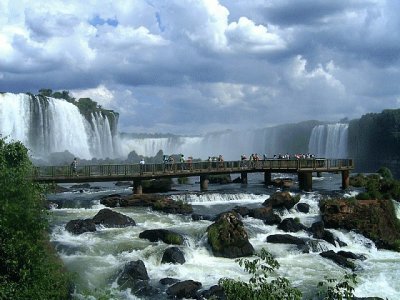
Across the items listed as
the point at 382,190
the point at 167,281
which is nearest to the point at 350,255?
the point at 167,281

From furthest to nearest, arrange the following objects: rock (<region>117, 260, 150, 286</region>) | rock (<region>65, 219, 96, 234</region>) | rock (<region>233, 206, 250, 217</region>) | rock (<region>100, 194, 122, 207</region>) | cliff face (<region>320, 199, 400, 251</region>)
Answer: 1. rock (<region>100, 194, 122, 207</region>)
2. rock (<region>233, 206, 250, 217</region>)
3. cliff face (<region>320, 199, 400, 251</region>)
4. rock (<region>65, 219, 96, 234</region>)
5. rock (<region>117, 260, 150, 286</region>)

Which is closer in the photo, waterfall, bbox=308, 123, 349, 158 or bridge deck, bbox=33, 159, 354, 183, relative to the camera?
bridge deck, bbox=33, 159, 354, 183

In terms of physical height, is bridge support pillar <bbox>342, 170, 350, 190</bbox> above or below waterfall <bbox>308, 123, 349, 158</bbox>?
below

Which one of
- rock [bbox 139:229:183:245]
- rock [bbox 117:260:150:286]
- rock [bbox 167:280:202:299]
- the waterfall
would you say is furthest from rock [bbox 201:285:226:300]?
the waterfall

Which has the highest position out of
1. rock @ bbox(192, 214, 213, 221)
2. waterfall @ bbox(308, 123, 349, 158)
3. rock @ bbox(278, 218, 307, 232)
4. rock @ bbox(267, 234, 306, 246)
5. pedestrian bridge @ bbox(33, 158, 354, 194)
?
waterfall @ bbox(308, 123, 349, 158)

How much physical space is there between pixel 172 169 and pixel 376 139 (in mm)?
74712

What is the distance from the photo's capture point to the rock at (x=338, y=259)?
817 inches

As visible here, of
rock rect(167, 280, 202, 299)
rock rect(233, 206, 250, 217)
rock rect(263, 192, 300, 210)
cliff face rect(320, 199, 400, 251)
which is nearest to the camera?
rock rect(167, 280, 202, 299)

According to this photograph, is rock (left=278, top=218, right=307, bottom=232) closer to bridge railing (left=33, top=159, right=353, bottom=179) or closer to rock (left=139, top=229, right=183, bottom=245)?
rock (left=139, top=229, right=183, bottom=245)

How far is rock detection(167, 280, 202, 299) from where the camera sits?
16.3 metres

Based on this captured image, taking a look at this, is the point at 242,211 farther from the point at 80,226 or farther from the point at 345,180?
the point at 345,180

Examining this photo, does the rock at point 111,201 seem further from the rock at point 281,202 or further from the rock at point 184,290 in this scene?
the rock at point 184,290

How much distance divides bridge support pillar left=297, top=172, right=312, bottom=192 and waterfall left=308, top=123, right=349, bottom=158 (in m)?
61.0

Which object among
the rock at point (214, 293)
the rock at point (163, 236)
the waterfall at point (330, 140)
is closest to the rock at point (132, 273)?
the rock at point (214, 293)
